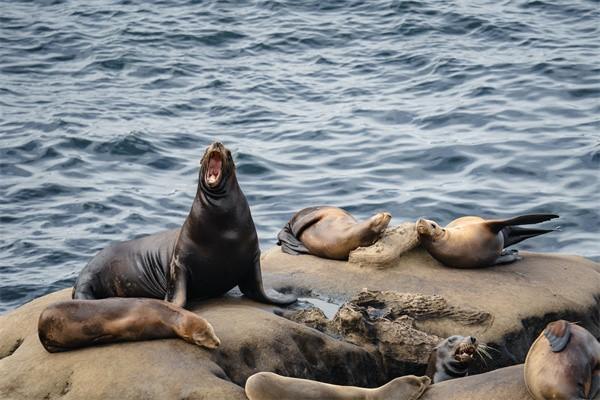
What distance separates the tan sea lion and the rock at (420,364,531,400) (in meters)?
0.77

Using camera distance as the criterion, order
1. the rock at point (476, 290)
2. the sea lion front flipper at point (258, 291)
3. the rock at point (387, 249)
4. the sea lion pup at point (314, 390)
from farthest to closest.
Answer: the rock at point (387, 249) < the sea lion front flipper at point (258, 291) < the rock at point (476, 290) < the sea lion pup at point (314, 390)

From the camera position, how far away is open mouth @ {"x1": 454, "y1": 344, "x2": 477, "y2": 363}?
6.93 meters

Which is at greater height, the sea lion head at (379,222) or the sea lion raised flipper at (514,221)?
the sea lion head at (379,222)

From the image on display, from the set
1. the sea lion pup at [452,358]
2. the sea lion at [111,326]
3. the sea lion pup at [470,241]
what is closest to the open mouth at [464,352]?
the sea lion pup at [452,358]

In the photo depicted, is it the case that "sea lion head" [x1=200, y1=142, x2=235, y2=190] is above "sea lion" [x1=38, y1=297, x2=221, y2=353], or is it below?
above

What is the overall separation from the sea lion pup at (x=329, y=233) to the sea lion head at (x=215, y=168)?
154 centimetres

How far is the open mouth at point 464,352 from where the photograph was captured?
22.7 feet

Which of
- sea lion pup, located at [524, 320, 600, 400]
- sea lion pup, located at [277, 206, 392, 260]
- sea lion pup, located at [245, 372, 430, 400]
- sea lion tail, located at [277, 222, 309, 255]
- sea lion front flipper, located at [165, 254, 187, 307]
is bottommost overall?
sea lion tail, located at [277, 222, 309, 255]

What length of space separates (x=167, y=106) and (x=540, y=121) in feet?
17.4

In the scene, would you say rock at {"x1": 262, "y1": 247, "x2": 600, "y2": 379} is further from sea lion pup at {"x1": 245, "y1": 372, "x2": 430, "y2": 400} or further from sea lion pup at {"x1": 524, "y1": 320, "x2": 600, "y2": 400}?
sea lion pup at {"x1": 524, "y1": 320, "x2": 600, "y2": 400}

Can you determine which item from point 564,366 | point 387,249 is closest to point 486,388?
point 564,366

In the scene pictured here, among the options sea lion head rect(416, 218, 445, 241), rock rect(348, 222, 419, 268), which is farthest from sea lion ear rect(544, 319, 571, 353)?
sea lion head rect(416, 218, 445, 241)

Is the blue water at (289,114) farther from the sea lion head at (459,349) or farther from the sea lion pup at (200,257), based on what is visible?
the sea lion head at (459,349)

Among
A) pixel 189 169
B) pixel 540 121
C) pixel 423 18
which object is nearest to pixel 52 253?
pixel 189 169
